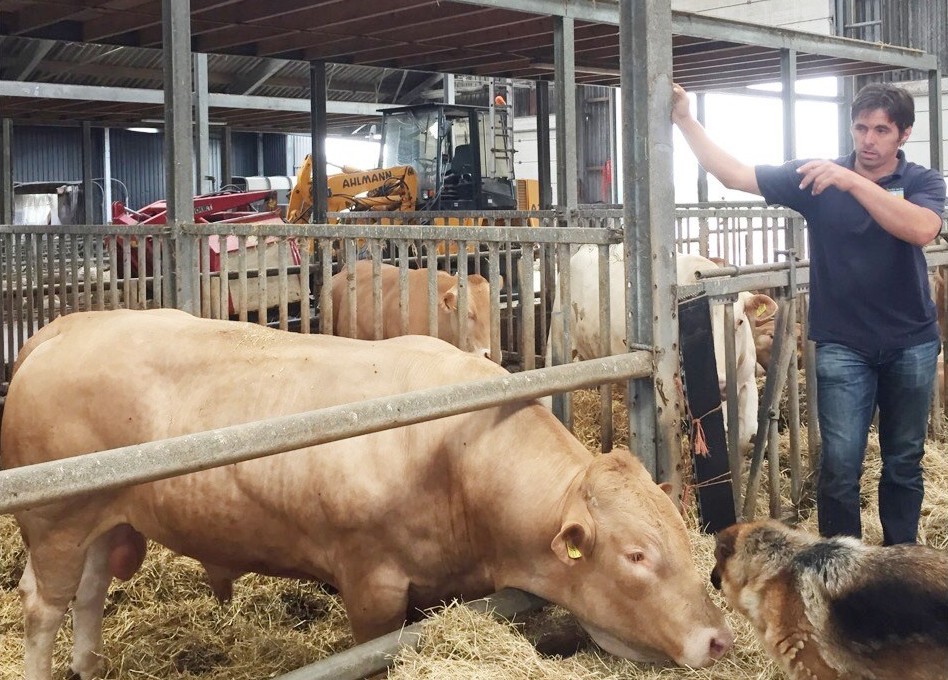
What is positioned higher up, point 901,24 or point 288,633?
point 901,24

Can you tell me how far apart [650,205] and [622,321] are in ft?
11.1

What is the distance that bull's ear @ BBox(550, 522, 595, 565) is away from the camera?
2963 mm

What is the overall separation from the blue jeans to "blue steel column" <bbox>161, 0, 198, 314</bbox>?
133 inches

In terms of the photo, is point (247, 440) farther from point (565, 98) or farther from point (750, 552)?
point (565, 98)

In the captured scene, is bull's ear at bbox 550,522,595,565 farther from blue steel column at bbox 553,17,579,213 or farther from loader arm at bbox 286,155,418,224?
loader arm at bbox 286,155,418,224

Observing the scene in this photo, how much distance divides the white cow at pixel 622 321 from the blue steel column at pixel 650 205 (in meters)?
0.42

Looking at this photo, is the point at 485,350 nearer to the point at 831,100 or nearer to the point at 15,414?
the point at 15,414

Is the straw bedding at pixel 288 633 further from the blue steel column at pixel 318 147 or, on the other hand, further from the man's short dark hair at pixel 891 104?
the blue steel column at pixel 318 147

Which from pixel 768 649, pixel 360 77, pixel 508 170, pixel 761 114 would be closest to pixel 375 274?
pixel 768 649

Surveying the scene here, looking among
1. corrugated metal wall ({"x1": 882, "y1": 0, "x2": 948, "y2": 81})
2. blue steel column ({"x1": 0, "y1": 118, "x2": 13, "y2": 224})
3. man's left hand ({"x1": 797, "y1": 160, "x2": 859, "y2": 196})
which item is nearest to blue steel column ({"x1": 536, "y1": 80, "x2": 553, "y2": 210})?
man's left hand ({"x1": 797, "y1": 160, "x2": 859, "y2": 196})

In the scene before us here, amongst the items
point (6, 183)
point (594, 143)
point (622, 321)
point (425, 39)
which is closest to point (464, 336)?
point (622, 321)

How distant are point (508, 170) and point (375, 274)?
12270 millimetres

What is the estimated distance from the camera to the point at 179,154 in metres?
5.90

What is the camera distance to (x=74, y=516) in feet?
12.3
